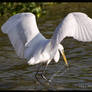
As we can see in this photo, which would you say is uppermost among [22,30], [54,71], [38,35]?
[22,30]

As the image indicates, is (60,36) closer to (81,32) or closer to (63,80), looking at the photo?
(81,32)

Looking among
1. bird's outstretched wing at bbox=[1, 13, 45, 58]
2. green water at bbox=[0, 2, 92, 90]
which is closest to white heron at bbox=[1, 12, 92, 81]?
bird's outstretched wing at bbox=[1, 13, 45, 58]

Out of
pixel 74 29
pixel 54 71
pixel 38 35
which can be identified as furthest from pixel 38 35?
pixel 54 71

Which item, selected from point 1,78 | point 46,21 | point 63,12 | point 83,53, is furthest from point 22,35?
point 63,12

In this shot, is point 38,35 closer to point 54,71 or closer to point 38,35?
point 38,35

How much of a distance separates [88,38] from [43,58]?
3.78ft

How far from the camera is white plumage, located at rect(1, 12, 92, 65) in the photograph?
690cm

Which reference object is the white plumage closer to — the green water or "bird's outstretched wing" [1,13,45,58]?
"bird's outstretched wing" [1,13,45,58]

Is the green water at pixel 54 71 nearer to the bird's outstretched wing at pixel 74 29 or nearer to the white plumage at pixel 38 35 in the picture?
the white plumage at pixel 38 35

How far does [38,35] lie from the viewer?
25.3 ft

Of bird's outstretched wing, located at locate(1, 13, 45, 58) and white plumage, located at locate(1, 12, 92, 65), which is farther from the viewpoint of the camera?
bird's outstretched wing, located at locate(1, 13, 45, 58)

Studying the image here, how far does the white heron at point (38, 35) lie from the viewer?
6.90 meters

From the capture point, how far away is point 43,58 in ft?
24.9

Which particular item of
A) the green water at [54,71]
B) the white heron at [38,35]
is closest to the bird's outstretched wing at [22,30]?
the white heron at [38,35]
